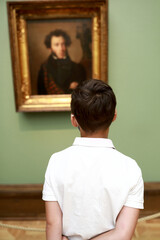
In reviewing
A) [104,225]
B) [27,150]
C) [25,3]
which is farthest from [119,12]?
[104,225]

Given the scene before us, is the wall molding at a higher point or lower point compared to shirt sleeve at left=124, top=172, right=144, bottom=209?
lower

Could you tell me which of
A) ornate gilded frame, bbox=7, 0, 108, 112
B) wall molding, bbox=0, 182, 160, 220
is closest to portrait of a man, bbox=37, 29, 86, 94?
ornate gilded frame, bbox=7, 0, 108, 112

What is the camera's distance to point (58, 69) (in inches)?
102

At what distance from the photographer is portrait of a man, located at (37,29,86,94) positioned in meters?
2.52

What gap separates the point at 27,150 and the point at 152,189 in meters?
1.88

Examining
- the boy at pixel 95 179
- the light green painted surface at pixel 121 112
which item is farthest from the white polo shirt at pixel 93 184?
the light green painted surface at pixel 121 112

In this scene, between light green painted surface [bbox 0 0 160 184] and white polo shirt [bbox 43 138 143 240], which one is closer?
white polo shirt [bbox 43 138 143 240]

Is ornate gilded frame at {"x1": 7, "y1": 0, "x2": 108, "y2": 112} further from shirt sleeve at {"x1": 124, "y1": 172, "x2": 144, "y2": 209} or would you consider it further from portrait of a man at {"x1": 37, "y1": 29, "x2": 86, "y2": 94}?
shirt sleeve at {"x1": 124, "y1": 172, "x2": 144, "y2": 209}

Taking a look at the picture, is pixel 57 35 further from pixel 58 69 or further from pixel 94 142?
pixel 94 142

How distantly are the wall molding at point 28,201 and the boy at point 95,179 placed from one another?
1.95 m

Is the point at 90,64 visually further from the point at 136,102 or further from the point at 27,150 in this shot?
the point at 27,150

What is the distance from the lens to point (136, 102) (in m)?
2.73

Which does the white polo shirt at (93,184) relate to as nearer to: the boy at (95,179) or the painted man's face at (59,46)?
the boy at (95,179)

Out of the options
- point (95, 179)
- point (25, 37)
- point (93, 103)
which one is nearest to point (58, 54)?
point (25, 37)
